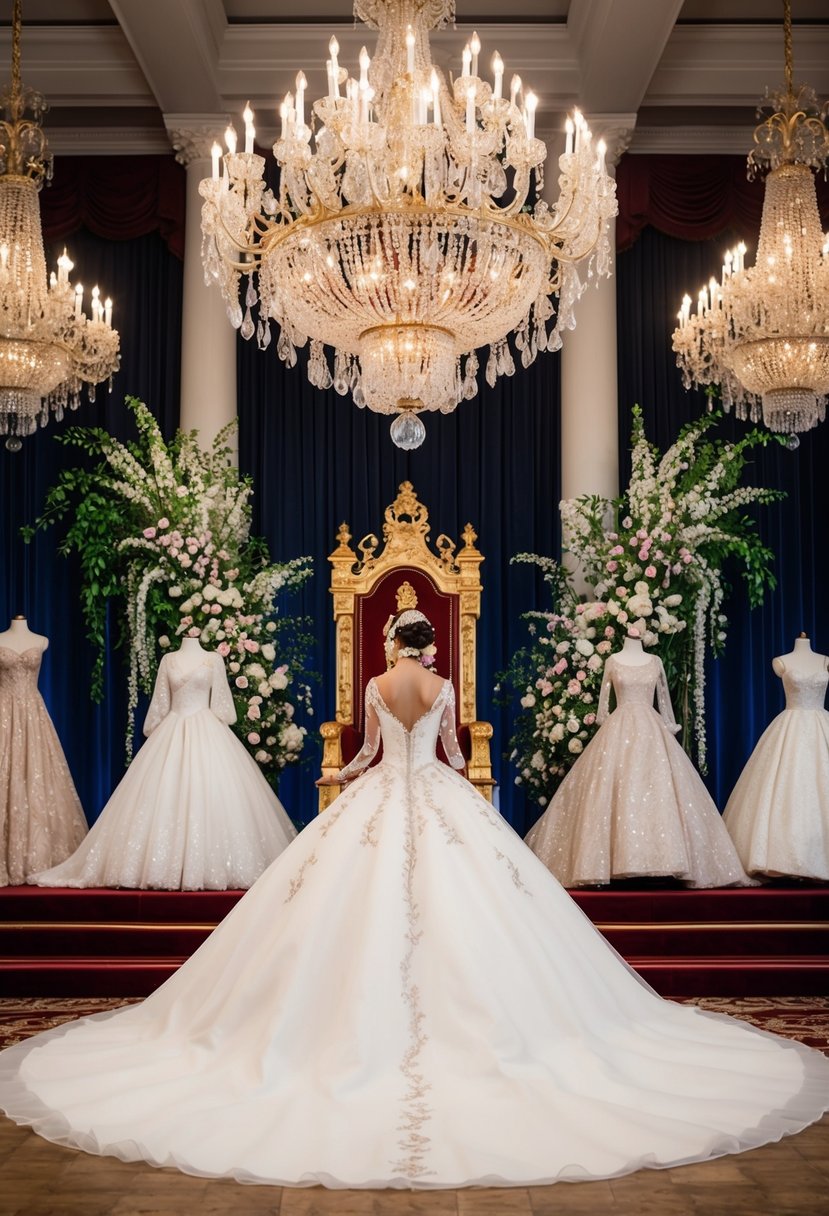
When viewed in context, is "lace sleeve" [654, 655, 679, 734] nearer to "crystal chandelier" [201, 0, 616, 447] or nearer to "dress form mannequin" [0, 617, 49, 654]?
"crystal chandelier" [201, 0, 616, 447]

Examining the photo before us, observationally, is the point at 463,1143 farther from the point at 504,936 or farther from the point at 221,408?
the point at 221,408

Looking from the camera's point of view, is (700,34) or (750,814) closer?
(750,814)

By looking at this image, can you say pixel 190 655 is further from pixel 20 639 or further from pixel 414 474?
pixel 414 474

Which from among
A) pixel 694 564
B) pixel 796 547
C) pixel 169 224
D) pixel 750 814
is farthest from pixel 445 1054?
pixel 169 224

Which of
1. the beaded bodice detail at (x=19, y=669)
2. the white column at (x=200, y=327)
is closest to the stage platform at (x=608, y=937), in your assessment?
the beaded bodice detail at (x=19, y=669)

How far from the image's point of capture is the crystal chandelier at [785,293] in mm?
6406

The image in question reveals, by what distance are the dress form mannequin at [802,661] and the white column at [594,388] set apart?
1.79 metres

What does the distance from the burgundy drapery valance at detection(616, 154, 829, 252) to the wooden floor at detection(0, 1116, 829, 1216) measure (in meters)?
6.93

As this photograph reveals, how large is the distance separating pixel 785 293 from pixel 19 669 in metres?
4.46

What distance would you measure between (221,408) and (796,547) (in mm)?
3966

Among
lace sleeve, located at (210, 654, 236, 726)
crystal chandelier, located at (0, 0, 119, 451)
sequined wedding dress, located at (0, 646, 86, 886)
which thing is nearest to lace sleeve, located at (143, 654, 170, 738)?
lace sleeve, located at (210, 654, 236, 726)

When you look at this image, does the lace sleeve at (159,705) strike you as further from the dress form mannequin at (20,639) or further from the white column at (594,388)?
the white column at (594,388)

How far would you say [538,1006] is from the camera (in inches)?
161

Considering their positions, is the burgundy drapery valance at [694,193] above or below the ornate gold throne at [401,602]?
above
